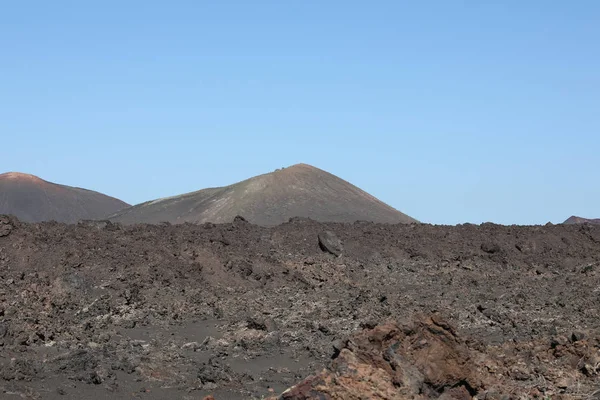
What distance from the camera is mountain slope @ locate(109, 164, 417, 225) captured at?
64.4m

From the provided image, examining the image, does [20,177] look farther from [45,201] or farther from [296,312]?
[296,312]

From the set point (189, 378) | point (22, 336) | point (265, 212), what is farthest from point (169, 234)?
point (265, 212)

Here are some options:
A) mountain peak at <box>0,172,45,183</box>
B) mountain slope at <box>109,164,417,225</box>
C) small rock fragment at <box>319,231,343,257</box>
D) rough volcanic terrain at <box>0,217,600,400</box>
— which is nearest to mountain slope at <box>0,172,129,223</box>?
mountain peak at <box>0,172,45,183</box>

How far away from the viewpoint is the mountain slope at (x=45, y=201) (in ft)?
277

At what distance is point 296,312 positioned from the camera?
19.5 metres

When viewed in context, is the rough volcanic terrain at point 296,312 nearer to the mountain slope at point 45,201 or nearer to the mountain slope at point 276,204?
the mountain slope at point 276,204

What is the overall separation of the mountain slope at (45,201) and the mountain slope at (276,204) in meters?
12.9

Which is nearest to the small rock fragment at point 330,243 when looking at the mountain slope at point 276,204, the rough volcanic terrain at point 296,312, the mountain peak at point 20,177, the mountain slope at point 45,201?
the rough volcanic terrain at point 296,312

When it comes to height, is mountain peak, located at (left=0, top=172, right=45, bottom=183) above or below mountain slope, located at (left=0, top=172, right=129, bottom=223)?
above

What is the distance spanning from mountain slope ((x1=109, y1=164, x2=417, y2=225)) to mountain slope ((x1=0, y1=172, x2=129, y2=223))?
12.9 m

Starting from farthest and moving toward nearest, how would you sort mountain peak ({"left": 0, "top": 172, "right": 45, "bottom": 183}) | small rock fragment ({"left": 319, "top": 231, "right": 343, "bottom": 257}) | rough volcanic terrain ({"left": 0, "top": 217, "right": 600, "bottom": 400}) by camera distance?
mountain peak ({"left": 0, "top": 172, "right": 45, "bottom": 183}), small rock fragment ({"left": 319, "top": 231, "right": 343, "bottom": 257}), rough volcanic terrain ({"left": 0, "top": 217, "right": 600, "bottom": 400})

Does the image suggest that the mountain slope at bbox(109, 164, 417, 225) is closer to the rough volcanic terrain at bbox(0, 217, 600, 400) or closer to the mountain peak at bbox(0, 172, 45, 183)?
the mountain peak at bbox(0, 172, 45, 183)

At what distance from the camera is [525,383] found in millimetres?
11445

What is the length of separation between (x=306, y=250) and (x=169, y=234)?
14.6 feet
